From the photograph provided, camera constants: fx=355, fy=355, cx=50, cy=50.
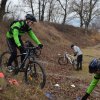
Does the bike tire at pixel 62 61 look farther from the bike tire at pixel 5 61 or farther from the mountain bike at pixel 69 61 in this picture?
the bike tire at pixel 5 61

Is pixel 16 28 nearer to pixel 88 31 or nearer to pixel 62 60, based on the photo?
pixel 62 60

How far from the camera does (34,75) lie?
10.2 metres

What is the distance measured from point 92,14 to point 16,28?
58.4 m

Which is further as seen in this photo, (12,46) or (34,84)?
(12,46)

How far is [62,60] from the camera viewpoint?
2400cm

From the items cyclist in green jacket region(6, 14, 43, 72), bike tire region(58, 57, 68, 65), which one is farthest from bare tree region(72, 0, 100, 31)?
cyclist in green jacket region(6, 14, 43, 72)

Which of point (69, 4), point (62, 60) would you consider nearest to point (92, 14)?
point (69, 4)

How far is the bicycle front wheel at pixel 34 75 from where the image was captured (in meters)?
9.88

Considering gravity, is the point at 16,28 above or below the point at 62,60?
above

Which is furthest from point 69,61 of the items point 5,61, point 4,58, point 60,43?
point 60,43

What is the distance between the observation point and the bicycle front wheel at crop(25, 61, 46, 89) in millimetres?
9883

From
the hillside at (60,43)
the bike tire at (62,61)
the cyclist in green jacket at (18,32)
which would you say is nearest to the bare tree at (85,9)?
the hillside at (60,43)

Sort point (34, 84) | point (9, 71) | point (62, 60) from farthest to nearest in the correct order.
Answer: point (62, 60) < point (9, 71) < point (34, 84)

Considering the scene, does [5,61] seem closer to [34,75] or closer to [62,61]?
[34,75]
